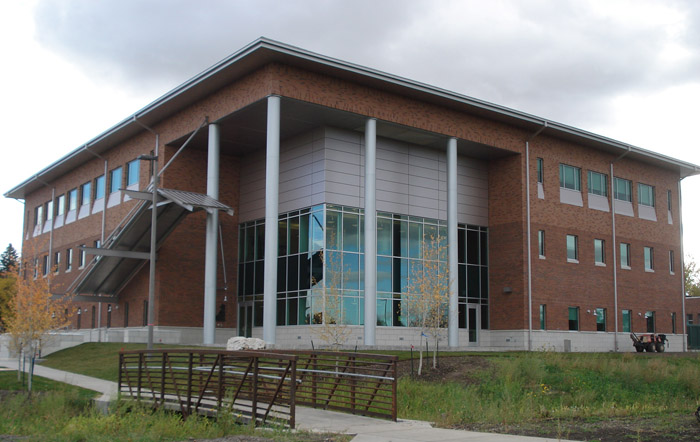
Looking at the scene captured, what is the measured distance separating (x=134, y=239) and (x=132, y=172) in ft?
19.3

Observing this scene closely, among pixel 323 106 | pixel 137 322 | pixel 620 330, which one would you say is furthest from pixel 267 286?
pixel 620 330

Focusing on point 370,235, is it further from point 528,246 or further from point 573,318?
point 573,318

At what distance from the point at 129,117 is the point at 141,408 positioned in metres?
26.8

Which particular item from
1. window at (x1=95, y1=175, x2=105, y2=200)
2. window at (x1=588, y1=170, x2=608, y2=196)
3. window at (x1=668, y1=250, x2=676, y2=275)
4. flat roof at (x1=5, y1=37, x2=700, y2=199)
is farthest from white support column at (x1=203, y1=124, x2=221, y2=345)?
window at (x1=668, y1=250, x2=676, y2=275)

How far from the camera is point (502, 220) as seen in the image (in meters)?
42.2

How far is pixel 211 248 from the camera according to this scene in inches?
1409

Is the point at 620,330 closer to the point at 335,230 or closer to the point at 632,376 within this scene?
the point at 335,230

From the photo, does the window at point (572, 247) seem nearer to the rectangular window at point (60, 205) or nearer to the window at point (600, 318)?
the window at point (600, 318)

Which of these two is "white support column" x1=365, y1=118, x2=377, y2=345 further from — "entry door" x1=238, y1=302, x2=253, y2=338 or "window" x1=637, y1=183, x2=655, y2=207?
"window" x1=637, y1=183, x2=655, y2=207

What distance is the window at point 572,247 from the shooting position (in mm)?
43531

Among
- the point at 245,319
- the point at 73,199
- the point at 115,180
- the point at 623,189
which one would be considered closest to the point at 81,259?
the point at 73,199

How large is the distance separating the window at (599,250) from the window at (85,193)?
3099 cm

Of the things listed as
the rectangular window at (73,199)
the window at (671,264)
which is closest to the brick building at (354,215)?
the rectangular window at (73,199)

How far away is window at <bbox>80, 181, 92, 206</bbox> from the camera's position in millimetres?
47812
